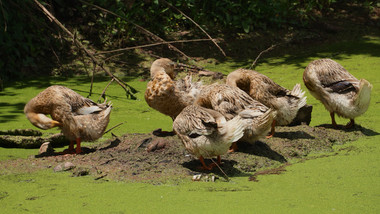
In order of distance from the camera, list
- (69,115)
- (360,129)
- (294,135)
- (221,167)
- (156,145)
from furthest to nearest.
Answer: (360,129) < (294,135) < (69,115) < (156,145) < (221,167)

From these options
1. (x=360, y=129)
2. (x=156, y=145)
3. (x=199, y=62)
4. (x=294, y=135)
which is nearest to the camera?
(x=156, y=145)

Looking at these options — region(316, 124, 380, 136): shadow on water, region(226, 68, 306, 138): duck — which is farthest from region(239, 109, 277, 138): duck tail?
region(316, 124, 380, 136): shadow on water

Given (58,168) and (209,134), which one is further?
(58,168)

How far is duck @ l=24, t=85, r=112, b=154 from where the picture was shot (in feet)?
17.2

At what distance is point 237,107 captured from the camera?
4.86 meters

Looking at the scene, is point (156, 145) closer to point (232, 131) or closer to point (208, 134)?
point (208, 134)

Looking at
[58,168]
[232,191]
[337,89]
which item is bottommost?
[58,168]

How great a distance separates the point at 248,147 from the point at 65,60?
19.6 ft

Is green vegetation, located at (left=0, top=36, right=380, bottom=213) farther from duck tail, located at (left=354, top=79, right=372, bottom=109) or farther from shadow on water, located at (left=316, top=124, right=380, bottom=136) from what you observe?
duck tail, located at (left=354, top=79, right=372, bottom=109)

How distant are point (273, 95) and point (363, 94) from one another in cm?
97

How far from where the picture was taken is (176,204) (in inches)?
134

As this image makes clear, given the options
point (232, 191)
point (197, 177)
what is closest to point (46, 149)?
point (197, 177)

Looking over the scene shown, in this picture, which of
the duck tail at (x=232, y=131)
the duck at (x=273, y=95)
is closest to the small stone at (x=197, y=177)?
the duck tail at (x=232, y=131)

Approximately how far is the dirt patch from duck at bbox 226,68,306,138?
18 centimetres
